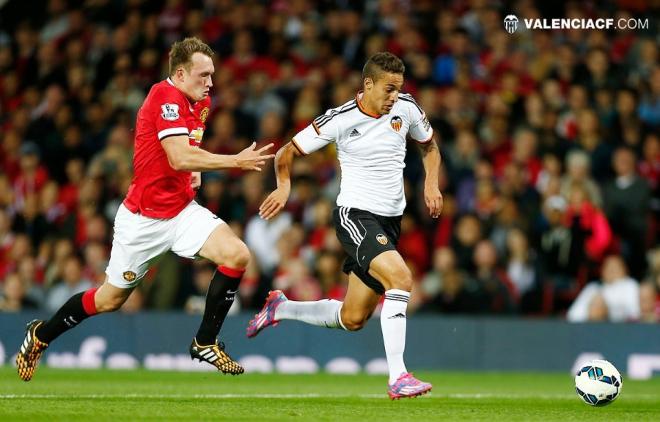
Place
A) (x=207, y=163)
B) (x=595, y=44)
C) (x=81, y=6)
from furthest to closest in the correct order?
(x=81, y=6)
(x=595, y=44)
(x=207, y=163)

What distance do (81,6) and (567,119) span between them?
311 inches

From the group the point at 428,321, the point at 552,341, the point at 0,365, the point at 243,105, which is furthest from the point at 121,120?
the point at 552,341

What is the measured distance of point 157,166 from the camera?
354 inches

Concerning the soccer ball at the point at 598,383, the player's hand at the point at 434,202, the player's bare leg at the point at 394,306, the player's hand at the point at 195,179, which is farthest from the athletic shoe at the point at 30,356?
the soccer ball at the point at 598,383

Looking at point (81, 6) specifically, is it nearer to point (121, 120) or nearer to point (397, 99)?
point (121, 120)

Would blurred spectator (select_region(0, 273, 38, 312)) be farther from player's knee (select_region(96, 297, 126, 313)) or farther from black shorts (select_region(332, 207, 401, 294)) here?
black shorts (select_region(332, 207, 401, 294))

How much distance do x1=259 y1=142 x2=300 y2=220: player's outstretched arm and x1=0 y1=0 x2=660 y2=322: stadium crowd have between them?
4797mm

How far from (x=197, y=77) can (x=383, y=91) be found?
4.38ft

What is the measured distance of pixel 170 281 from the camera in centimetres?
1479

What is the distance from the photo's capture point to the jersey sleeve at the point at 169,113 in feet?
28.5

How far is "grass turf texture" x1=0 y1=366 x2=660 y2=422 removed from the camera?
7996 mm

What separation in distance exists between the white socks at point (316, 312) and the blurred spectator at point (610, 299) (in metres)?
4.72

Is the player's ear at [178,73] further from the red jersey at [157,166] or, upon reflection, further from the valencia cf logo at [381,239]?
the valencia cf logo at [381,239]

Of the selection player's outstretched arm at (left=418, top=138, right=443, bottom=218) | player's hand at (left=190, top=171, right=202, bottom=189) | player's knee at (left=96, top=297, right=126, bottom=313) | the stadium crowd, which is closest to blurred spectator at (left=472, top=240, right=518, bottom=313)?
the stadium crowd
